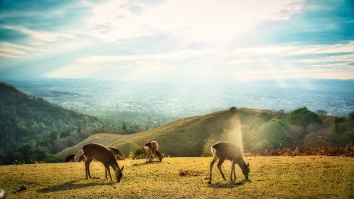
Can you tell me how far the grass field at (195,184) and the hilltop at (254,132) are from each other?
24.9 m

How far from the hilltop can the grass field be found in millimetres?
24937

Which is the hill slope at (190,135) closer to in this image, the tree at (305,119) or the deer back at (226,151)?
the tree at (305,119)

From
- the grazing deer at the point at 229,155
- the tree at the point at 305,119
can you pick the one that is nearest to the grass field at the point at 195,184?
the grazing deer at the point at 229,155

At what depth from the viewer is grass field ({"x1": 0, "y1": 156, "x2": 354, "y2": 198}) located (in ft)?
37.6

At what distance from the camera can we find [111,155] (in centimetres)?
1523

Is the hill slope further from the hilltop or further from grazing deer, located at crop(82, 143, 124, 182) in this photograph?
grazing deer, located at crop(82, 143, 124, 182)

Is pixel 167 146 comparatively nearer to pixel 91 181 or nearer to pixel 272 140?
pixel 272 140

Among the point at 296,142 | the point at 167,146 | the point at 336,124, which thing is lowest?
the point at 167,146

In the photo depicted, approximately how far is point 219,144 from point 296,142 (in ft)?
139

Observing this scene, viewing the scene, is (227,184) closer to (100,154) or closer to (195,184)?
(195,184)

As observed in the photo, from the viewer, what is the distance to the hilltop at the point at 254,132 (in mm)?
47625

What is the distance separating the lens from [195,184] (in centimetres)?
1355

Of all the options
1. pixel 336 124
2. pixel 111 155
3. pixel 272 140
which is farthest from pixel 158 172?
pixel 336 124

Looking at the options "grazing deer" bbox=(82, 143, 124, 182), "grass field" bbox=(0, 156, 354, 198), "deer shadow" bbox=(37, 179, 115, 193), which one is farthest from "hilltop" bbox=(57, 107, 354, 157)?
"deer shadow" bbox=(37, 179, 115, 193)
